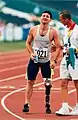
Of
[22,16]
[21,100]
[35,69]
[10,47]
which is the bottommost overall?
[21,100]

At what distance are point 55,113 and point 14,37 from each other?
46.5 m

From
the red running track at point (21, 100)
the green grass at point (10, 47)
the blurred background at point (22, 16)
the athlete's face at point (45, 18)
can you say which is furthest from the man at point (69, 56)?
the blurred background at point (22, 16)

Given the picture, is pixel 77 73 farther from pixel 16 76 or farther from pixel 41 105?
pixel 16 76

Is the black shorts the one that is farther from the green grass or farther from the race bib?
the green grass

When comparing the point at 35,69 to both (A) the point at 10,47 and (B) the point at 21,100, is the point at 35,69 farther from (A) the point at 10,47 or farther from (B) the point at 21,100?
(A) the point at 10,47

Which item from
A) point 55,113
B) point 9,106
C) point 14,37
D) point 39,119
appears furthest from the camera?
point 14,37

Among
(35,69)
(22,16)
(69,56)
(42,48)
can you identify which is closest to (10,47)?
(22,16)

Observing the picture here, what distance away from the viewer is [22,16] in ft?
211

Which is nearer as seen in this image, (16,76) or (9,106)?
(9,106)

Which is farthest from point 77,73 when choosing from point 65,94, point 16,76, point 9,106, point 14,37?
point 14,37

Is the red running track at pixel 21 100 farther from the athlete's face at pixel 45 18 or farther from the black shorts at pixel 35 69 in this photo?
the athlete's face at pixel 45 18

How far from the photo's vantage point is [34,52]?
12117mm

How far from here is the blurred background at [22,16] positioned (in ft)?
192

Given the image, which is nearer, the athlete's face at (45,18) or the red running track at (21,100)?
the red running track at (21,100)
